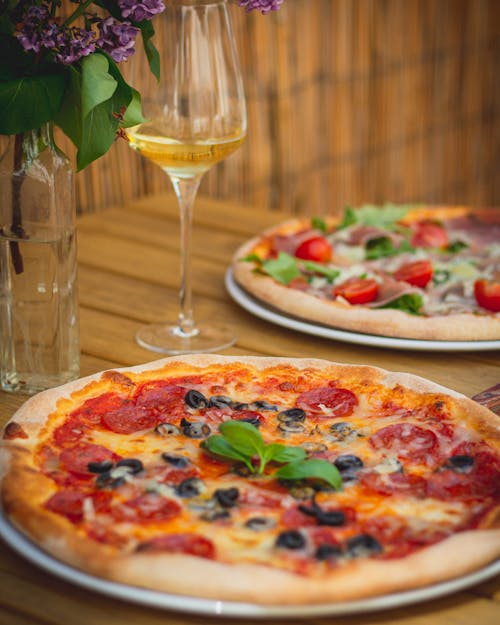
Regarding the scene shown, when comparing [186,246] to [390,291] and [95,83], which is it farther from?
[95,83]

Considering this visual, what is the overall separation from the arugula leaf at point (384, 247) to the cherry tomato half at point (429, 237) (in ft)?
0.24

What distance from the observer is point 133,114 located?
1.70m

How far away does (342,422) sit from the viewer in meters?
1.56

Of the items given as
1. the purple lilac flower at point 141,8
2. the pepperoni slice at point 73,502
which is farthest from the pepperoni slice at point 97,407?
the purple lilac flower at point 141,8

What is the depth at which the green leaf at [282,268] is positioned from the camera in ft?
7.32

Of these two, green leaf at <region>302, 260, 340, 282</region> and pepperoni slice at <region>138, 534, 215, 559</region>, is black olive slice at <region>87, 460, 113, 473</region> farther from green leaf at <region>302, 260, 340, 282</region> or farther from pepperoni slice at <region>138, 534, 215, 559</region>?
green leaf at <region>302, 260, 340, 282</region>

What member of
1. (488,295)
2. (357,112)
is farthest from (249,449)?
(357,112)

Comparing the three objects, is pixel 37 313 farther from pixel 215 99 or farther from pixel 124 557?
pixel 124 557

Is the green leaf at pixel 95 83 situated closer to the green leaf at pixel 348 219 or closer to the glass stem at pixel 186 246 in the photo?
the glass stem at pixel 186 246

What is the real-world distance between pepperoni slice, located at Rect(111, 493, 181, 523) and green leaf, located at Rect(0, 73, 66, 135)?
60cm

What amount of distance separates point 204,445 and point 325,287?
0.86m

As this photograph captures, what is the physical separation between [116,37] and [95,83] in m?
0.10

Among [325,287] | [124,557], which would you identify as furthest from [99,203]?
[124,557]

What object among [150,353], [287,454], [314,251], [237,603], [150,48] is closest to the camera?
[237,603]
